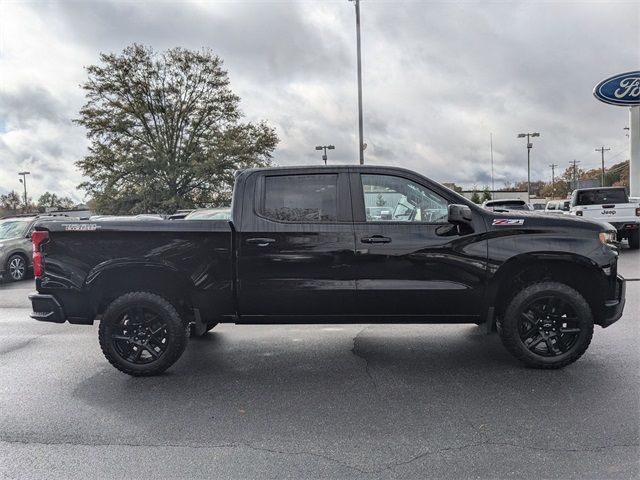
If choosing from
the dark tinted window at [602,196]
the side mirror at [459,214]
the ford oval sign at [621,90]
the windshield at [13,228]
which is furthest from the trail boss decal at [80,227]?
the ford oval sign at [621,90]

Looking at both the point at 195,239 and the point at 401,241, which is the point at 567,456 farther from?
the point at 195,239

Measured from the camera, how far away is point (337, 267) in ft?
14.8

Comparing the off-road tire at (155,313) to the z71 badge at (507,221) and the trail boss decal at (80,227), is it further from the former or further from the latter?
the z71 badge at (507,221)

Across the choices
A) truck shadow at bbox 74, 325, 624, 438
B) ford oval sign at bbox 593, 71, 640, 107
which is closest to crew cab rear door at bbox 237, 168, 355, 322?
truck shadow at bbox 74, 325, 624, 438

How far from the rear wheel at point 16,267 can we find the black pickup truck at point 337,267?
29.0 ft

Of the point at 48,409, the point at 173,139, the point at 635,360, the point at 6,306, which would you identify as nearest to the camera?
the point at 48,409

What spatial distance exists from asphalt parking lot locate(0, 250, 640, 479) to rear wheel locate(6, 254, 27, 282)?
7479 mm

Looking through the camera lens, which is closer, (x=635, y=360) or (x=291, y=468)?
(x=291, y=468)

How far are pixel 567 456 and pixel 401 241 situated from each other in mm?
2112

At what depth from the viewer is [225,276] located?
4578 millimetres

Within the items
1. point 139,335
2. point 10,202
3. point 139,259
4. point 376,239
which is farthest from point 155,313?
point 10,202

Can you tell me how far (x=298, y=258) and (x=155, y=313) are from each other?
4.87ft

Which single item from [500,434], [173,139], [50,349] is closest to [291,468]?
[500,434]

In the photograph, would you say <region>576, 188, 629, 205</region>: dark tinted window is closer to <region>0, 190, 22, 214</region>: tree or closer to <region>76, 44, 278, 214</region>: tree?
<region>76, 44, 278, 214</region>: tree
